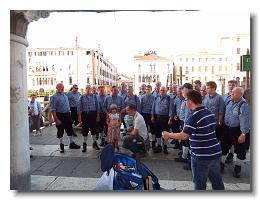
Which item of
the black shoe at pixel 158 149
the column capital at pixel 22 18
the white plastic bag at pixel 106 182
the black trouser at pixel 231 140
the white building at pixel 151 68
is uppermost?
the column capital at pixel 22 18

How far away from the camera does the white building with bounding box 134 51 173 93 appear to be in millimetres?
3317

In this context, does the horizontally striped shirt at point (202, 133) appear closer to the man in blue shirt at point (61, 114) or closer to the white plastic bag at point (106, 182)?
the white plastic bag at point (106, 182)

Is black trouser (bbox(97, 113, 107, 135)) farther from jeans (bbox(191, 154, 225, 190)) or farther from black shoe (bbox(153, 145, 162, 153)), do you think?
jeans (bbox(191, 154, 225, 190))

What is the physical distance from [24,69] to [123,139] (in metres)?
→ 1.25

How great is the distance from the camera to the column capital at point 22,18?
306 cm

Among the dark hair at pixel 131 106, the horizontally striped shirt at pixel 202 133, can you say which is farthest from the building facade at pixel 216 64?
the dark hair at pixel 131 106

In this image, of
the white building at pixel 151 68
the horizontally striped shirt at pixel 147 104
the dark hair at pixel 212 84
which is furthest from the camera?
the horizontally striped shirt at pixel 147 104

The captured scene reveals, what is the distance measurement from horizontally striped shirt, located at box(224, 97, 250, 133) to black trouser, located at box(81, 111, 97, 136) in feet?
5.46

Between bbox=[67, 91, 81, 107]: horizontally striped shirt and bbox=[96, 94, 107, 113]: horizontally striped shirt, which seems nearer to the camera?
bbox=[67, 91, 81, 107]: horizontally striped shirt

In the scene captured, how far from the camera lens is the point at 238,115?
3537 millimetres

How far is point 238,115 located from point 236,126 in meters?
0.14

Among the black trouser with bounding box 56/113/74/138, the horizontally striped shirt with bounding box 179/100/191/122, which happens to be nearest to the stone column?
the black trouser with bounding box 56/113/74/138

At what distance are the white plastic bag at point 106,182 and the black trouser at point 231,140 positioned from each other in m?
1.29
